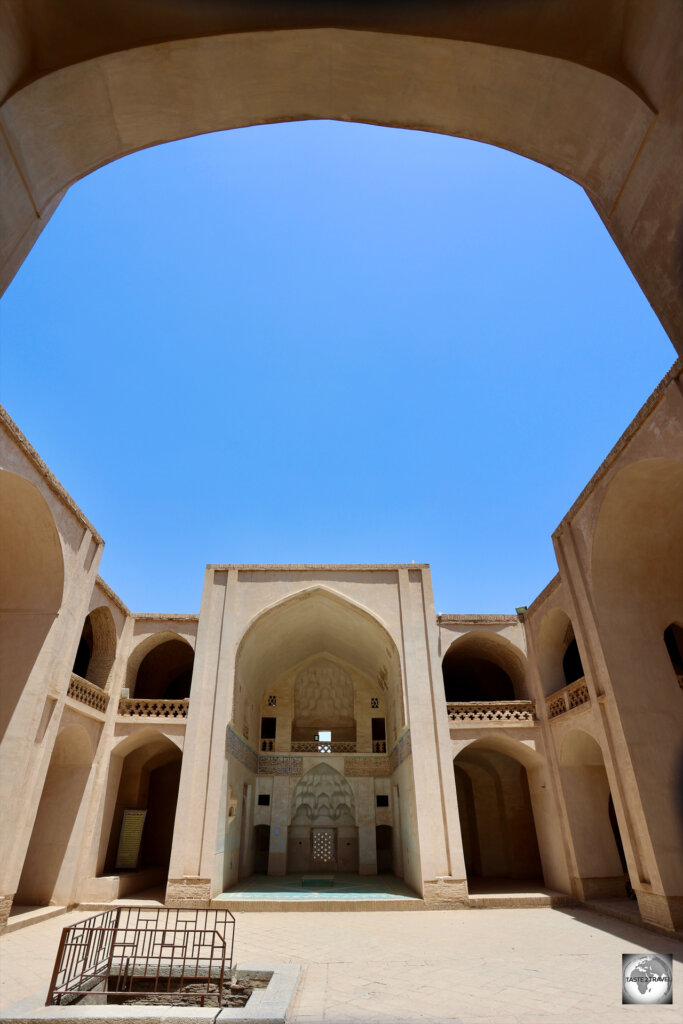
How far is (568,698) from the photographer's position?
12289mm

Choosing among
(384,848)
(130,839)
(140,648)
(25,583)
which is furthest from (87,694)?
(384,848)

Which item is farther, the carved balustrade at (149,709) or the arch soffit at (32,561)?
the carved balustrade at (149,709)

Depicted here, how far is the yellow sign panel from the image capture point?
45.4 ft

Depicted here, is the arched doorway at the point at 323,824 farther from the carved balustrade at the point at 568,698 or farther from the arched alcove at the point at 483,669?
the carved balustrade at the point at 568,698

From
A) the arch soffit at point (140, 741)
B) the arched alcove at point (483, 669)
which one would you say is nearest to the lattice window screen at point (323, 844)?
the arched alcove at point (483, 669)

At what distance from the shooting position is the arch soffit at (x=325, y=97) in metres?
2.34

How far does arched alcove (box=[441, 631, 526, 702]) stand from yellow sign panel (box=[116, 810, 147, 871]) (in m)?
9.73

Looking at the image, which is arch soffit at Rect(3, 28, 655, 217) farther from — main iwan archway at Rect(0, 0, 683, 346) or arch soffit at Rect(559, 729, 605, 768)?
arch soffit at Rect(559, 729, 605, 768)

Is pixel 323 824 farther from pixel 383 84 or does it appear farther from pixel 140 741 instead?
pixel 383 84

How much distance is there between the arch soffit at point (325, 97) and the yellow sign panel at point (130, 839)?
15859 mm

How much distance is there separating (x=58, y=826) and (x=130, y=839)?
2.63 m

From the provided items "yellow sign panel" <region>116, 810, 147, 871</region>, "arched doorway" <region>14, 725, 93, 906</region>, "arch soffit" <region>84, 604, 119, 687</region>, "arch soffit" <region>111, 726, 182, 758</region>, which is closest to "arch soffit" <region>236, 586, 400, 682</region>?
"arch soffit" <region>111, 726, 182, 758</region>

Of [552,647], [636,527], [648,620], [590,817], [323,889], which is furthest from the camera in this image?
[552,647]

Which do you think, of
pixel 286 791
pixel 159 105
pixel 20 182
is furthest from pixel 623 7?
pixel 286 791
